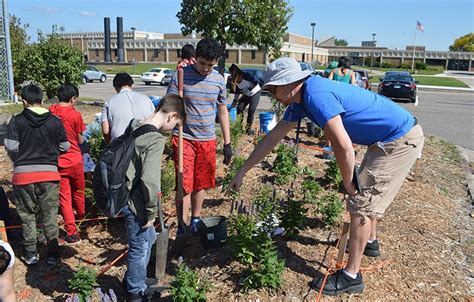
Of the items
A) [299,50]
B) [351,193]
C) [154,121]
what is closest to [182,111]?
[154,121]

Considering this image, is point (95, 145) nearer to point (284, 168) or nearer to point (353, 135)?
point (284, 168)

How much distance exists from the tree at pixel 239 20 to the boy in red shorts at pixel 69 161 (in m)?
6.25

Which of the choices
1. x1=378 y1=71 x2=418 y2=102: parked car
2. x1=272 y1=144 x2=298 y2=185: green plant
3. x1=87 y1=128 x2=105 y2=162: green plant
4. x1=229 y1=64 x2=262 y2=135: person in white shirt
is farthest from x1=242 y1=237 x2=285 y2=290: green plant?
x1=378 y1=71 x2=418 y2=102: parked car

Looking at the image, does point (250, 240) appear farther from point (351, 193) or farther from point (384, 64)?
point (384, 64)

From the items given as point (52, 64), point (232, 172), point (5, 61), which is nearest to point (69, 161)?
point (232, 172)

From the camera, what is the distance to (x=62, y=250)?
4.22 meters

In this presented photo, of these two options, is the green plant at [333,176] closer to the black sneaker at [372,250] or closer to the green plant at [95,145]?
the black sneaker at [372,250]

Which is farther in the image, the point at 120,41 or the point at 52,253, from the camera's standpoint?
the point at 120,41

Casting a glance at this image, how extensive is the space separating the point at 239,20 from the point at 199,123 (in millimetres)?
6754

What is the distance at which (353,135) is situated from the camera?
3053 millimetres

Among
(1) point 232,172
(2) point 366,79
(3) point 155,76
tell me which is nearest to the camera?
(1) point 232,172

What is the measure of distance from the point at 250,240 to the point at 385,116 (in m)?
1.33

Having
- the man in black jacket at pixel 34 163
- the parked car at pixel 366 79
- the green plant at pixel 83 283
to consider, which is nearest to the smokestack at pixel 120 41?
the parked car at pixel 366 79

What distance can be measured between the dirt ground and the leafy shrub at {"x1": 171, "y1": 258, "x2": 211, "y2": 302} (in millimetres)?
203
